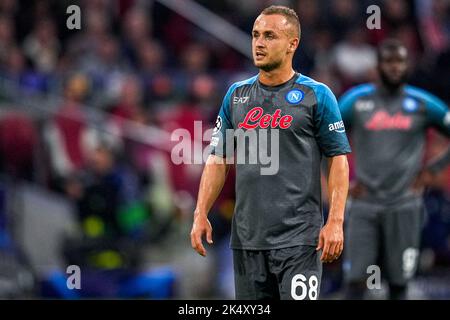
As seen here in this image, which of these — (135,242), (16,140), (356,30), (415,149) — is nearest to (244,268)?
(415,149)

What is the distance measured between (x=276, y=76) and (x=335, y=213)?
915 millimetres

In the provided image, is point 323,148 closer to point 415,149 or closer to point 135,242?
point 415,149

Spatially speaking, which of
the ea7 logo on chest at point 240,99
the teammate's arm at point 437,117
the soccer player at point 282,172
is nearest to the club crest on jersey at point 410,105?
the teammate's arm at point 437,117

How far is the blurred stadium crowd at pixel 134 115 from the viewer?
1137cm

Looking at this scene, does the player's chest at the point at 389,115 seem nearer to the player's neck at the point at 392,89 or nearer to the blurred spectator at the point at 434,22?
the player's neck at the point at 392,89

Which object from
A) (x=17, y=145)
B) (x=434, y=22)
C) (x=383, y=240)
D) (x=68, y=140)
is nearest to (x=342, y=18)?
(x=434, y=22)

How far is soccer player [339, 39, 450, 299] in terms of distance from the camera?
28.9ft

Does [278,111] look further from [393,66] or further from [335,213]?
[393,66]

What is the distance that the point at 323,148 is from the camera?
6336 millimetres

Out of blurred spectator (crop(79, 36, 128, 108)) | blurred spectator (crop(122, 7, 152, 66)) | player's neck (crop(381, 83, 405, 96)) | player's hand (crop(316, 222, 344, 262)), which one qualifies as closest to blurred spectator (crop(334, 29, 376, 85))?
blurred spectator (crop(122, 7, 152, 66))

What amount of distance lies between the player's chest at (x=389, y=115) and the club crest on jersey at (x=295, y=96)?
2.66 meters

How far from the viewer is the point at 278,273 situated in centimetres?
626
